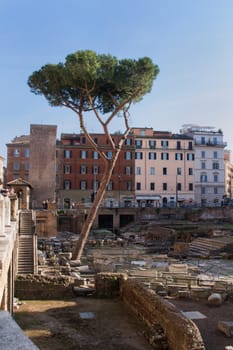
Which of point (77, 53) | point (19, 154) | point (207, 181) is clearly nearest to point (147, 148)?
point (207, 181)

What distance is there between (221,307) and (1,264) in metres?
11.1

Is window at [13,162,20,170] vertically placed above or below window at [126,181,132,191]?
above

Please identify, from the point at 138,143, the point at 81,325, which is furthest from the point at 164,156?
the point at 81,325

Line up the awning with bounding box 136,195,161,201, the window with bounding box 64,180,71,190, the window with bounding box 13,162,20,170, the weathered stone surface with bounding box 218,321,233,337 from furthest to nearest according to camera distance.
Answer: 1. the awning with bounding box 136,195,161,201
2. the window with bounding box 13,162,20,170
3. the window with bounding box 64,180,71,190
4. the weathered stone surface with bounding box 218,321,233,337

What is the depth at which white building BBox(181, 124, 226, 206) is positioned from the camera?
63125 mm

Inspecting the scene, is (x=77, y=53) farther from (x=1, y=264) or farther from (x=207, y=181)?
(x=207, y=181)

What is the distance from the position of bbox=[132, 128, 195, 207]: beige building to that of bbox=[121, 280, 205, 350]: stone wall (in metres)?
46.0

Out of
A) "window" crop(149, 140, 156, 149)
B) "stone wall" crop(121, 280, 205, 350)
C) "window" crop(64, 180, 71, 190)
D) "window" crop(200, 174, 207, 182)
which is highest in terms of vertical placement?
"window" crop(149, 140, 156, 149)

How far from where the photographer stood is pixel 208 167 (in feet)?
209

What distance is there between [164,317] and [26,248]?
35.4ft

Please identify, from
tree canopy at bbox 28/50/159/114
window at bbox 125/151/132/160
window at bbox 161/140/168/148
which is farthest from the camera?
window at bbox 161/140/168/148

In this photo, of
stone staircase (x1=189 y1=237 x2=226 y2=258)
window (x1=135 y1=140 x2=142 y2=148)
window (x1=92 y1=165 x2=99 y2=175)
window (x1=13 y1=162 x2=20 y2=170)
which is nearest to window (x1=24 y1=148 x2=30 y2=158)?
window (x1=13 y1=162 x2=20 y2=170)

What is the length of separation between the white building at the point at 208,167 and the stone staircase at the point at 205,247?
26565 millimetres

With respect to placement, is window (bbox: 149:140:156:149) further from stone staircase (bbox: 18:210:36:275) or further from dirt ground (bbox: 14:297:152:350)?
dirt ground (bbox: 14:297:152:350)
